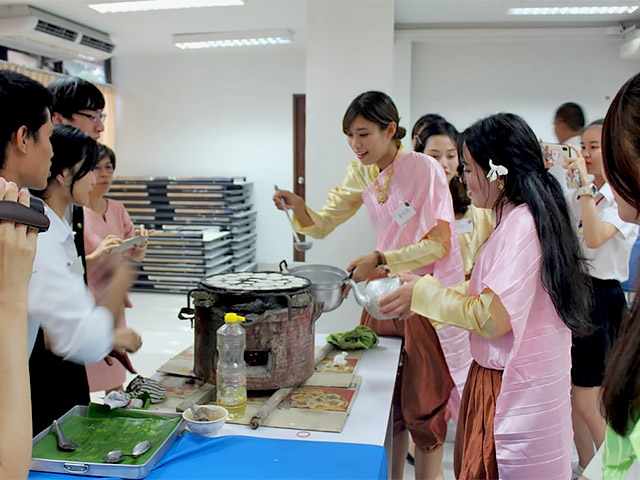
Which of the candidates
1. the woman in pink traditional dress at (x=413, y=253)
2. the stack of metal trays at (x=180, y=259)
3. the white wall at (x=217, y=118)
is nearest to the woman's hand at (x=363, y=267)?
the woman in pink traditional dress at (x=413, y=253)

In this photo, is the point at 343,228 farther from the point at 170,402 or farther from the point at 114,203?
the point at 170,402

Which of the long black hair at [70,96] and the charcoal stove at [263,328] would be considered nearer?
the charcoal stove at [263,328]

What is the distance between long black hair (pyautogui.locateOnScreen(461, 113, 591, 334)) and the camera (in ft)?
5.07

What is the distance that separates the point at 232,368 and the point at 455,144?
1916mm

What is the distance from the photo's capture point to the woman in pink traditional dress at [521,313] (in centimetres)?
155

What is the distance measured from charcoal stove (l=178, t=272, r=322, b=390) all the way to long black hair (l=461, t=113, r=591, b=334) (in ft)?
2.36

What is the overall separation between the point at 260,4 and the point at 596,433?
4.12 m

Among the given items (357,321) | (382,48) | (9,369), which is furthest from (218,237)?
(9,369)

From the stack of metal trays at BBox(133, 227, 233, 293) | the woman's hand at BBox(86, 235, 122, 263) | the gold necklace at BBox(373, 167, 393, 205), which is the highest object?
the gold necklace at BBox(373, 167, 393, 205)

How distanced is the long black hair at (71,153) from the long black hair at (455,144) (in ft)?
5.52

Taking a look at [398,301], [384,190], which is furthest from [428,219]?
[398,301]

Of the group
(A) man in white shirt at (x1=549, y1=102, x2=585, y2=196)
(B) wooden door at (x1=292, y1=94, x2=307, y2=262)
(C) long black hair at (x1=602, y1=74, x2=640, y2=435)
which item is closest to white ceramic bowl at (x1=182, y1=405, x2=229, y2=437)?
(C) long black hair at (x1=602, y1=74, x2=640, y2=435)

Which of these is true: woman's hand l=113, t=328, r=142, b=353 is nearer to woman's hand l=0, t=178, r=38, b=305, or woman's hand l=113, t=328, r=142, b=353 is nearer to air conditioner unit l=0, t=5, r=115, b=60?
woman's hand l=0, t=178, r=38, b=305

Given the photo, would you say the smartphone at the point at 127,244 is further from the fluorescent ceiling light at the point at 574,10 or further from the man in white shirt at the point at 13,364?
the fluorescent ceiling light at the point at 574,10
